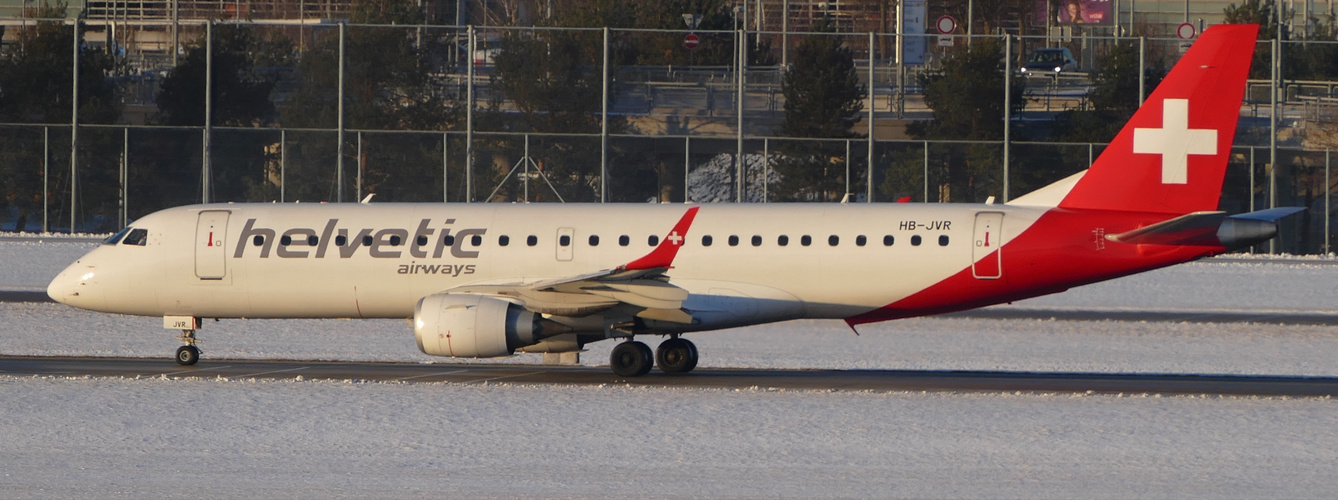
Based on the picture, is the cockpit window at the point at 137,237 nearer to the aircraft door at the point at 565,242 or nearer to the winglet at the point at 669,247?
the aircraft door at the point at 565,242

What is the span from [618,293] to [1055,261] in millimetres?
6242

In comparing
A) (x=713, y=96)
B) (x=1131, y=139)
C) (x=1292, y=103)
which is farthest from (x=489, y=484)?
(x=1292, y=103)

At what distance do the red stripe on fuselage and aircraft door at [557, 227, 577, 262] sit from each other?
475cm

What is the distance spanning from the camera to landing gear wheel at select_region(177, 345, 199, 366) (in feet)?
78.2

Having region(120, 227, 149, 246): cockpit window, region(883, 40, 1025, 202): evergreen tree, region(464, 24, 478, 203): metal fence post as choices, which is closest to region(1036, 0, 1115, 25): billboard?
region(883, 40, 1025, 202): evergreen tree

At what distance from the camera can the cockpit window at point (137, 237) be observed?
24875 mm

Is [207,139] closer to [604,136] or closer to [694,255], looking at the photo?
[604,136]

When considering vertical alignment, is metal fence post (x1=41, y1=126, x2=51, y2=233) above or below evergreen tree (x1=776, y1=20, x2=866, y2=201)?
below

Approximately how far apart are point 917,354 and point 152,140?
82.7 ft

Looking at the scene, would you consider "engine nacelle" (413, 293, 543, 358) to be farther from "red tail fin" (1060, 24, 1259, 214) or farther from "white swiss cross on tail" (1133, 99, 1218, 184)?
"white swiss cross on tail" (1133, 99, 1218, 184)

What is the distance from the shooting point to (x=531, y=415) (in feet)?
59.9

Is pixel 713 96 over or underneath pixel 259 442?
over

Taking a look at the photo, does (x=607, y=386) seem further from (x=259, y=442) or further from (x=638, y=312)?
(x=259, y=442)

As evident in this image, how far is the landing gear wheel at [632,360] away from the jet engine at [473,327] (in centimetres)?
155
